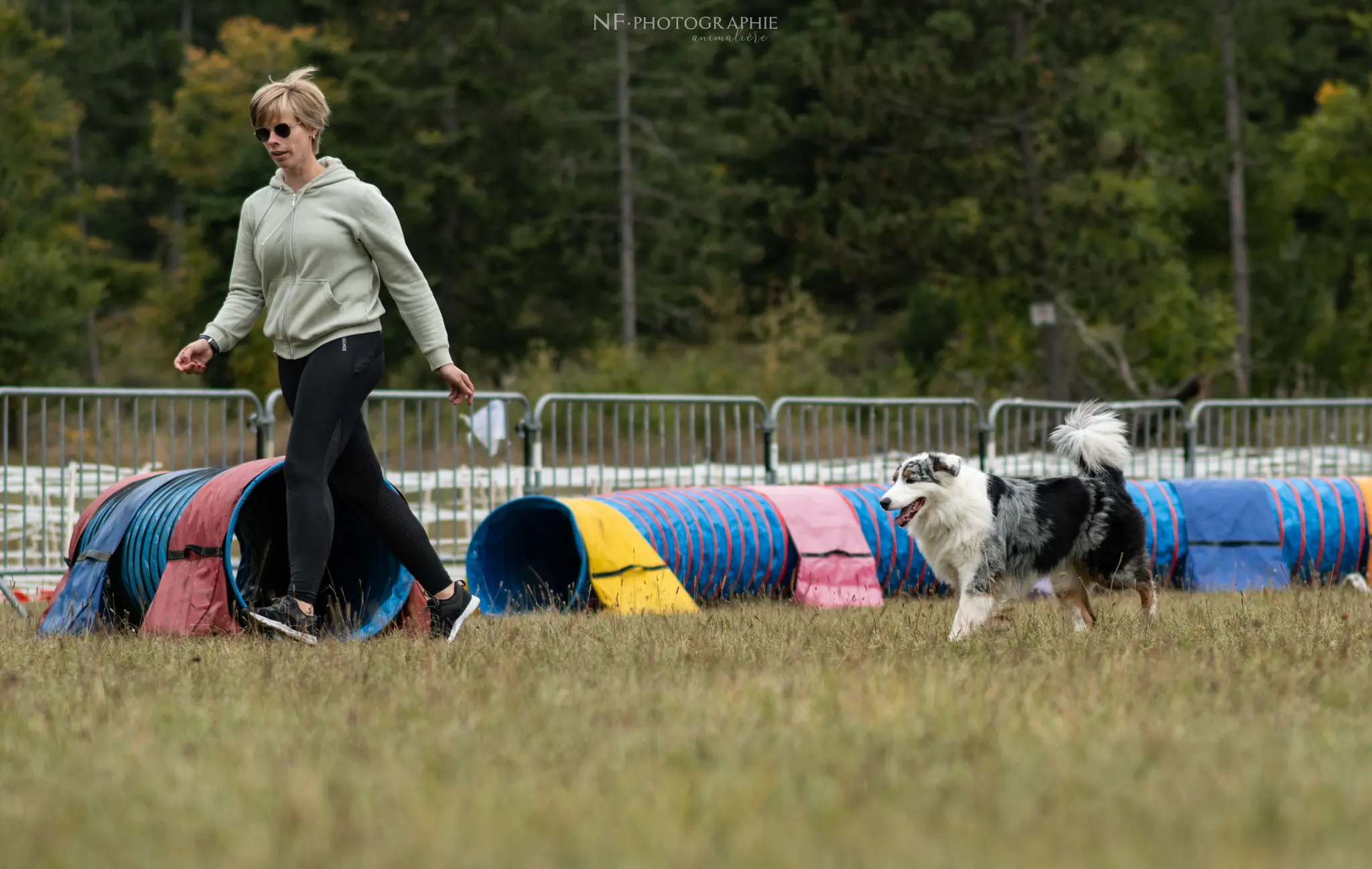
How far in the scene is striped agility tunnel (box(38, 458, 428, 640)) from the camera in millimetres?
6215

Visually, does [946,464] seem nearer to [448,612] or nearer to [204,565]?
[448,612]

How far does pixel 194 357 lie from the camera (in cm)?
573

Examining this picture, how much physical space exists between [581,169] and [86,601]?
2300 cm

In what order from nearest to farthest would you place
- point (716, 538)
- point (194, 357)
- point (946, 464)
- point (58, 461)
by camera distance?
point (194, 357) < point (946, 464) < point (716, 538) < point (58, 461)

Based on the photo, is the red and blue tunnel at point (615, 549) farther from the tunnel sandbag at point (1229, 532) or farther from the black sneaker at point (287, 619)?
the black sneaker at point (287, 619)

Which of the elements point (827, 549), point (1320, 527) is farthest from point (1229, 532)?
point (827, 549)

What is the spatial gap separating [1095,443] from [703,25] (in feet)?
80.7

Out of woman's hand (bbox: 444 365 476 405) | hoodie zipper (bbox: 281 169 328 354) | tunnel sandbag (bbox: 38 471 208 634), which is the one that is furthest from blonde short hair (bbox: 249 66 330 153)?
tunnel sandbag (bbox: 38 471 208 634)

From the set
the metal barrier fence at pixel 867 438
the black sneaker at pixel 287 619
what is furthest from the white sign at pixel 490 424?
the black sneaker at pixel 287 619

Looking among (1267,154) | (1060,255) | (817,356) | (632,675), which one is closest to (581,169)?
(817,356)

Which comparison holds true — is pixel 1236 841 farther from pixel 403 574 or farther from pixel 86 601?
pixel 86 601

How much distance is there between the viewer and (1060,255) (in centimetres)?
2553

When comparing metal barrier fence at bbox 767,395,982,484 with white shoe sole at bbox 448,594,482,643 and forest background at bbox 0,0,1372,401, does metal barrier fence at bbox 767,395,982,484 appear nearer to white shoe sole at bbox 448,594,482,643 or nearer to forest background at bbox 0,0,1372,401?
white shoe sole at bbox 448,594,482,643

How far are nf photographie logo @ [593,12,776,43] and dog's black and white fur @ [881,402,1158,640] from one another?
767 inches
